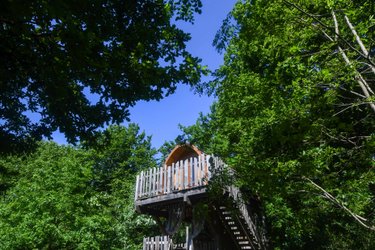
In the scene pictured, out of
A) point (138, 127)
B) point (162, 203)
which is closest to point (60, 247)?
point (162, 203)

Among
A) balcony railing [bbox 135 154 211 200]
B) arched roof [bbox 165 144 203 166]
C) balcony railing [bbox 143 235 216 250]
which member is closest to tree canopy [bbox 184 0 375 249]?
balcony railing [bbox 135 154 211 200]

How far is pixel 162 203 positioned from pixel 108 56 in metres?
7.53

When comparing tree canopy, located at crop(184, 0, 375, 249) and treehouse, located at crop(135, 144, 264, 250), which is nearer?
tree canopy, located at crop(184, 0, 375, 249)

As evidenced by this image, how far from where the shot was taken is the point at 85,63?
15.7ft

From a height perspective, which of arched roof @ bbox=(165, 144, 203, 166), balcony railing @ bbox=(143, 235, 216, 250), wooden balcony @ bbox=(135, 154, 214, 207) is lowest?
balcony railing @ bbox=(143, 235, 216, 250)

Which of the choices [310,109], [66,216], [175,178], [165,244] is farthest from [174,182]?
[66,216]

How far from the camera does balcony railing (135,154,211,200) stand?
409 inches

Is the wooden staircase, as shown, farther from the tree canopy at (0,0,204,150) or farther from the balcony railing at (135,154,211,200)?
the tree canopy at (0,0,204,150)

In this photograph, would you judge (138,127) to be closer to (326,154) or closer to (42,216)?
(42,216)

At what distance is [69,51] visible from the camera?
14.5 feet

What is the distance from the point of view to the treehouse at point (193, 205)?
10391 millimetres

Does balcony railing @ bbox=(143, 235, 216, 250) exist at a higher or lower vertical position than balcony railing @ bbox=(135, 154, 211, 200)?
lower

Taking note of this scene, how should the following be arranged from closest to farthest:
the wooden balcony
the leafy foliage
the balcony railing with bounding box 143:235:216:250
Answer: the wooden balcony < the balcony railing with bounding box 143:235:216:250 < the leafy foliage

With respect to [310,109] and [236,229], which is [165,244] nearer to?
[236,229]
